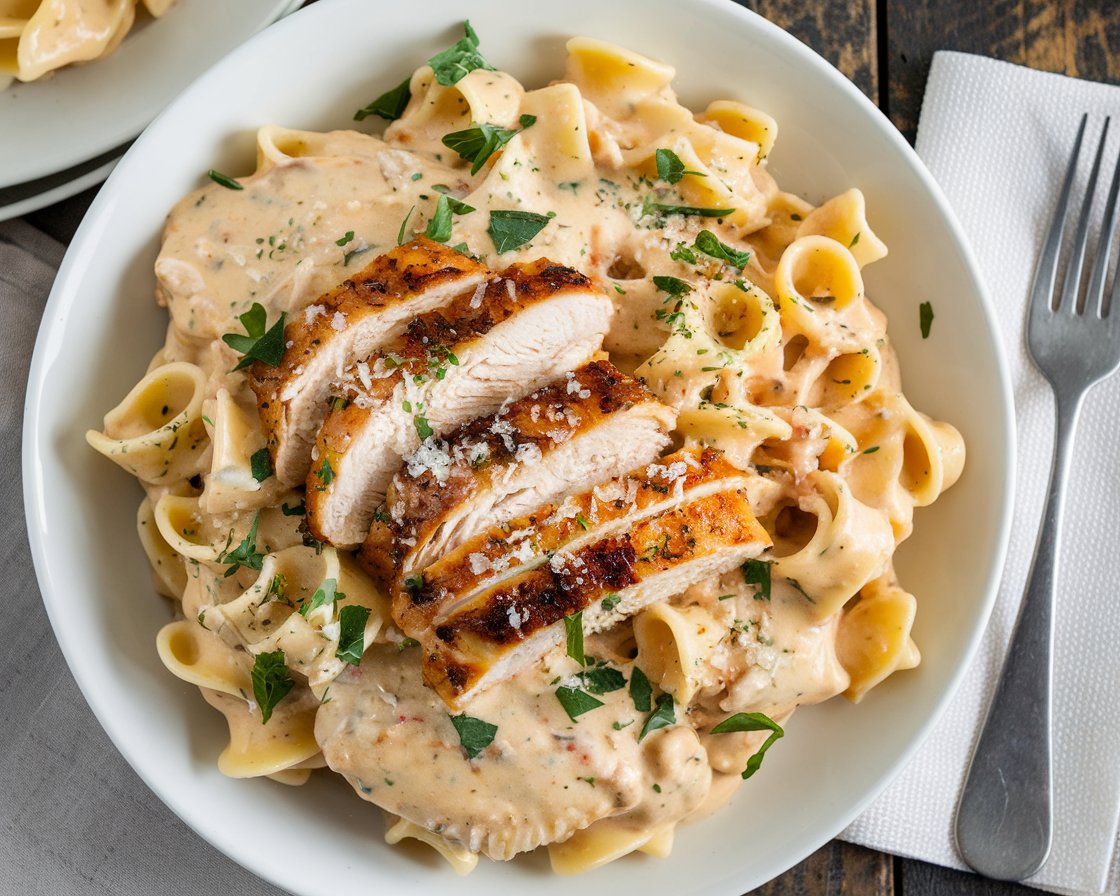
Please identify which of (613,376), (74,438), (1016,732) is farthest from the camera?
(1016,732)

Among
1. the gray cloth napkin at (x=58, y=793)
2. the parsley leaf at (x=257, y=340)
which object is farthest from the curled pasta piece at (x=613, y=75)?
the gray cloth napkin at (x=58, y=793)

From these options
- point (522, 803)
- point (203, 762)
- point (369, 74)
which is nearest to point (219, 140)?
point (369, 74)

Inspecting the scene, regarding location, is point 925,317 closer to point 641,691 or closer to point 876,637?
point 876,637

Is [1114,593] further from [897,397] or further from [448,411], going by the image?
[448,411]

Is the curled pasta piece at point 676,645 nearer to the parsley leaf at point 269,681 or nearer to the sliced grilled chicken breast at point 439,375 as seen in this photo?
the sliced grilled chicken breast at point 439,375

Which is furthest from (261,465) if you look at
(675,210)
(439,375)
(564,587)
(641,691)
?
(675,210)

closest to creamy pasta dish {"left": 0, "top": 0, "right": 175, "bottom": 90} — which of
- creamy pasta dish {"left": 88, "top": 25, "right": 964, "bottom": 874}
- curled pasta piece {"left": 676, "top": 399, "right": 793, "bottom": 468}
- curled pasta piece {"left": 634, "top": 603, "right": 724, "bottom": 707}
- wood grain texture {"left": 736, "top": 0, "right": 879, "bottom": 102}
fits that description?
creamy pasta dish {"left": 88, "top": 25, "right": 964, "bottom": 874}
